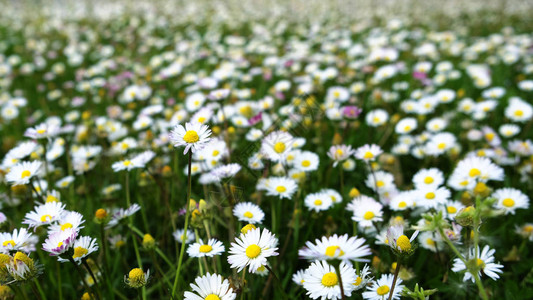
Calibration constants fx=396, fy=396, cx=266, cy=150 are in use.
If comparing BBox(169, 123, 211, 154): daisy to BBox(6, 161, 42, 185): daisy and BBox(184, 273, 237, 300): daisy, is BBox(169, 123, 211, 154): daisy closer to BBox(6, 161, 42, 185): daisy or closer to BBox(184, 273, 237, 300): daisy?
BBox(184, 273, 237, 300): daisy

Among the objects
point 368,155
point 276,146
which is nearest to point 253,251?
point 276,146

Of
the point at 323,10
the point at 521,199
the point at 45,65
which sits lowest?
the point at 521,199

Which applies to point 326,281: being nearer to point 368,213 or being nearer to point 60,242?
point 368,213

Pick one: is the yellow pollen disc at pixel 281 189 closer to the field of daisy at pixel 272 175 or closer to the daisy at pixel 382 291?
the field of daisy at pixel 272 175

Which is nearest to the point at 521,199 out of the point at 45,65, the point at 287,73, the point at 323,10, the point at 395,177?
the point at 395,177

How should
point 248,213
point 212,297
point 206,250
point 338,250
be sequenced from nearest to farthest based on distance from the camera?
1. point 338,250
2. point 212,297
3. point 206,250
4. point 248,213

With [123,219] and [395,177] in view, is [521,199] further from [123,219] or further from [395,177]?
[123,219]
